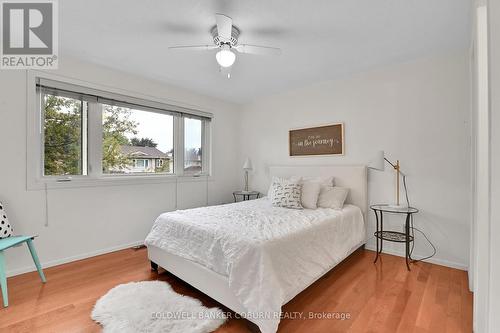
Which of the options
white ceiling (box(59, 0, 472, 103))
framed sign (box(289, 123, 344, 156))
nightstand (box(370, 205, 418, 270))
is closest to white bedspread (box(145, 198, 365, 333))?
nightstand (box(370, 205, 418, 270))

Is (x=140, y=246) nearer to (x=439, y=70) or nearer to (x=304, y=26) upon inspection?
(x=304, y=26)

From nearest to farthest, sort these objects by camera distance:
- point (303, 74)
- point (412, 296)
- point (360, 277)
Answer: point (412, 296) < point (360, 277) < point (303, 74)

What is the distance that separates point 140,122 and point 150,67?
83 centimetres

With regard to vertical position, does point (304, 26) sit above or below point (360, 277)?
above

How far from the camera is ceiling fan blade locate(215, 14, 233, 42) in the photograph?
1792 millimetres

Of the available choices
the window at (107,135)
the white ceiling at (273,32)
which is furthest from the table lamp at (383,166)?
the window at (107,135)

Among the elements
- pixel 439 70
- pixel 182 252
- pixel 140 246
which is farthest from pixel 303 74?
pixel 140 246

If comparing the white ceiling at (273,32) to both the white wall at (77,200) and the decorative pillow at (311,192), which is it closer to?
the white wall at (77,200)

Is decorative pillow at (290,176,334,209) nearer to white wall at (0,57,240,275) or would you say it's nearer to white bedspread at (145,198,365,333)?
white bedspread at (145,198,365,333)

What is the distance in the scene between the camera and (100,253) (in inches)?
119

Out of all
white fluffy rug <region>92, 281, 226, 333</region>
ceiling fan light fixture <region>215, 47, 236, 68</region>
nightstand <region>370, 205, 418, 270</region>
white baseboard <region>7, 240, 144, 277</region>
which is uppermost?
ceiling fan light fixture <region>215, 47, 236, 68</region>

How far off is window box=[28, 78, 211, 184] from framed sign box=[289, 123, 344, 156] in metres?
1.62

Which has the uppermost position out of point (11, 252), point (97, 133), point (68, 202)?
point (97, 133)

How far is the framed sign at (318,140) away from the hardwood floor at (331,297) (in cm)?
154
